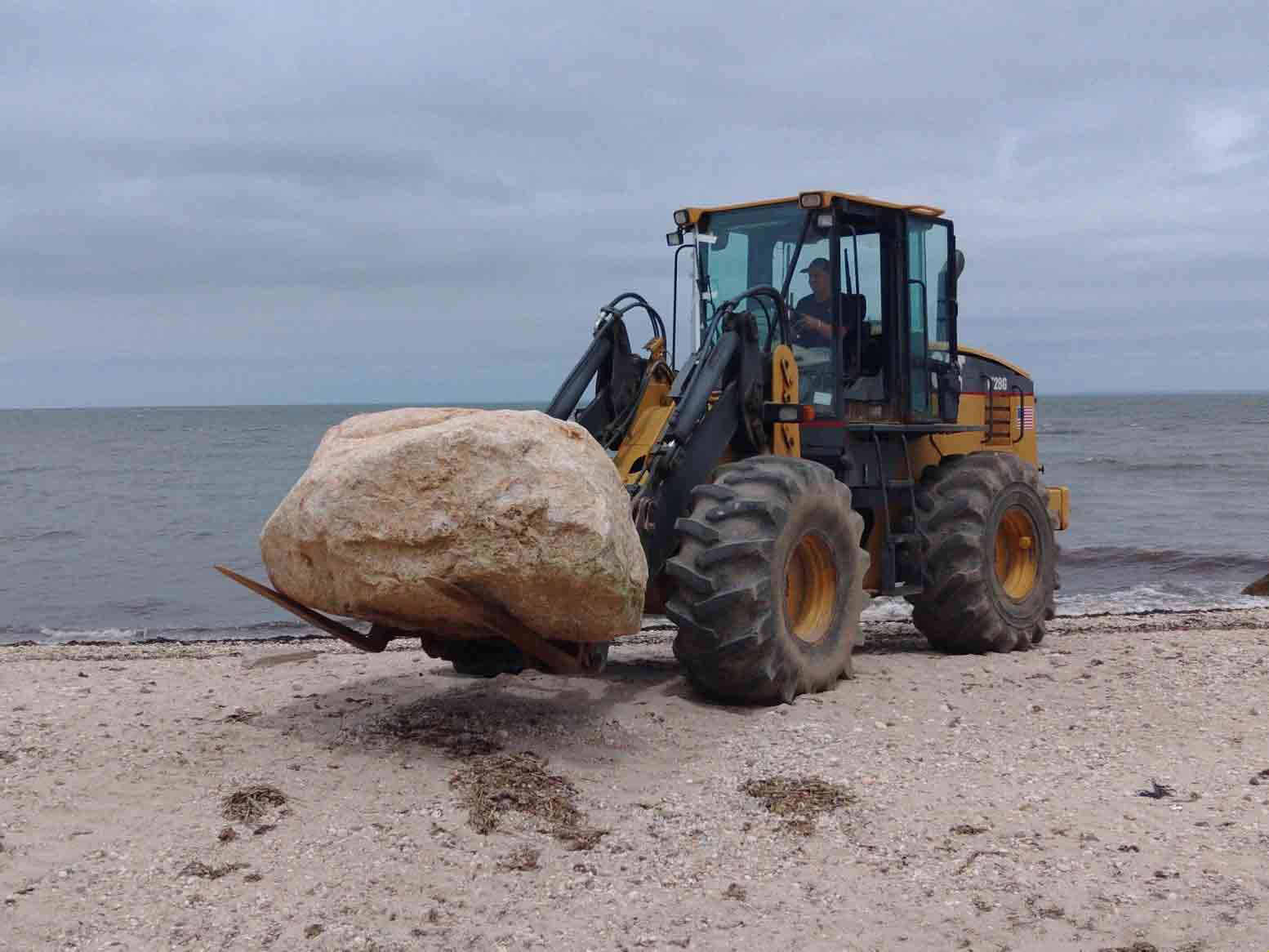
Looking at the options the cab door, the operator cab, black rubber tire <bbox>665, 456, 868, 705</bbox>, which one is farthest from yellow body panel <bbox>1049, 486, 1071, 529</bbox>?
black rubber tire <bbox>665, 456, 868, 705</bbox>

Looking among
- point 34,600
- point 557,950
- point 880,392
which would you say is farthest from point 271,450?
point 557,950

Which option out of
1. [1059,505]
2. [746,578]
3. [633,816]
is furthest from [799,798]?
[1059,505]

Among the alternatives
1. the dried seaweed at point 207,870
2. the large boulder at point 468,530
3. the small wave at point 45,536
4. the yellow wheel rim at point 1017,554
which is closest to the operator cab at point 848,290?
the yellow wheel rim at point 1017,554

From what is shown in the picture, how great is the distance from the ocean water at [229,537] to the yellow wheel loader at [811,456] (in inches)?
185

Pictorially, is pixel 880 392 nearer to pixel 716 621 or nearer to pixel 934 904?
pixel 716 621

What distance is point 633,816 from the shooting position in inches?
233

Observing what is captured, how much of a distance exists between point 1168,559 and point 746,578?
593 inches

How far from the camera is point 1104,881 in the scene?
17.1ft

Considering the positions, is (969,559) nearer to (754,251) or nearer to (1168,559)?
(754,251)

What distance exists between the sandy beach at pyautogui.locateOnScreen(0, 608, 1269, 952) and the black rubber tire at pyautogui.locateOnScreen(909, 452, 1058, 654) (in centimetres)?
120

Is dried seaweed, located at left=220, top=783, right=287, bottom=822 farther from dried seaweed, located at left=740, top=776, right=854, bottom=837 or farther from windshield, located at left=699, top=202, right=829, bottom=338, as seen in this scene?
windshield, located at left=699, top=202, right=829, bottom=338

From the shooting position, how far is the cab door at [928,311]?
33.2 ft

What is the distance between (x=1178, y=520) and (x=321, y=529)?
74.8 feet

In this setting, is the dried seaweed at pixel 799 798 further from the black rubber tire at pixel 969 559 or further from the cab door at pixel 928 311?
the cab door at pixel 928 311
